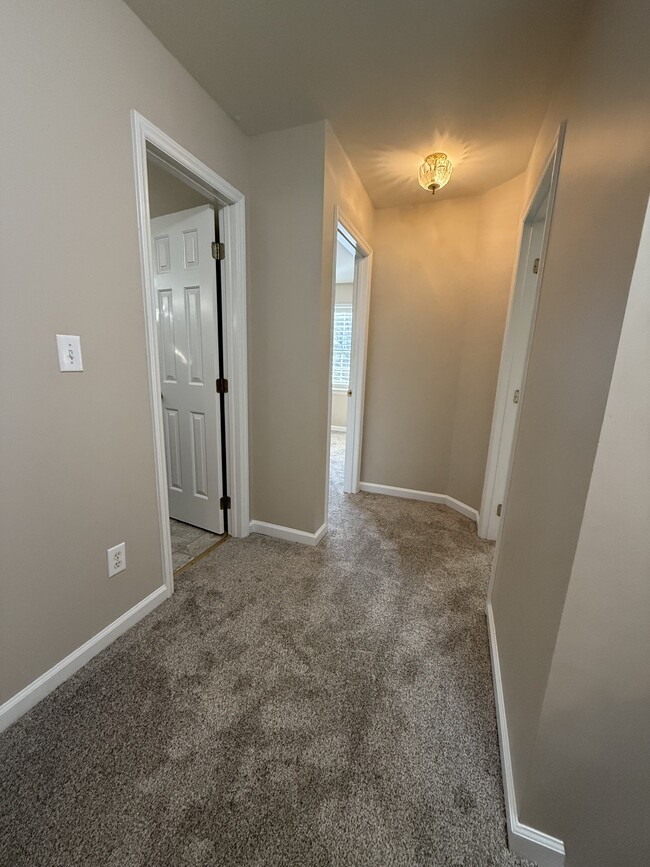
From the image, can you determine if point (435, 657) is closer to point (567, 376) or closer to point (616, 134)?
point (567, 376)

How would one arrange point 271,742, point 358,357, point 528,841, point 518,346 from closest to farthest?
point 528,841 < point 271,742 < point 518,346 < point 358,357

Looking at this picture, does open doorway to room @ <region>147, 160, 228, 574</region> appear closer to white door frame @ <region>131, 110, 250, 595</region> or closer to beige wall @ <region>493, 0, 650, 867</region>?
white door frame @ <region>131, 110, 250, 595</region>

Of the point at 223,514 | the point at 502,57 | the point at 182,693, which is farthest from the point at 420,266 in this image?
the point at 182,693

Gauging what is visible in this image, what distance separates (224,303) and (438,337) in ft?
5.71

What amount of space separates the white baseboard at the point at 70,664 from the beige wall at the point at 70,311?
31mm

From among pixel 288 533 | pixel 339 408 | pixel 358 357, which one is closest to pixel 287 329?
pixel 358 357

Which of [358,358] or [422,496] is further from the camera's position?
[422,496]

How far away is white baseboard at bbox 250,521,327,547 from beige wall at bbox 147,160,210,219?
85.7 inches

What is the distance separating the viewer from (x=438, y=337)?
277cm

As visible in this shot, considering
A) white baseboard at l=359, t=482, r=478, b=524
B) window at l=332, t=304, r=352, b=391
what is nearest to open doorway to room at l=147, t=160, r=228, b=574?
white baseboard at l=359, t=482, r=478, b=524

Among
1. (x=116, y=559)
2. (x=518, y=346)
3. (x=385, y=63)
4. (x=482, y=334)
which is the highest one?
(x=385, y=63)

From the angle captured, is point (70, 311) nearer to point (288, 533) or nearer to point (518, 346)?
point (288, 533)

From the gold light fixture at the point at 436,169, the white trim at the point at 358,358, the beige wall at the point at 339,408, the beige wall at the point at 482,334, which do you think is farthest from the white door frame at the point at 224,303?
the beige wall at the point at 339,408

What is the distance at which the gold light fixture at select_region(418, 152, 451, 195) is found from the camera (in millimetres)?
1989
